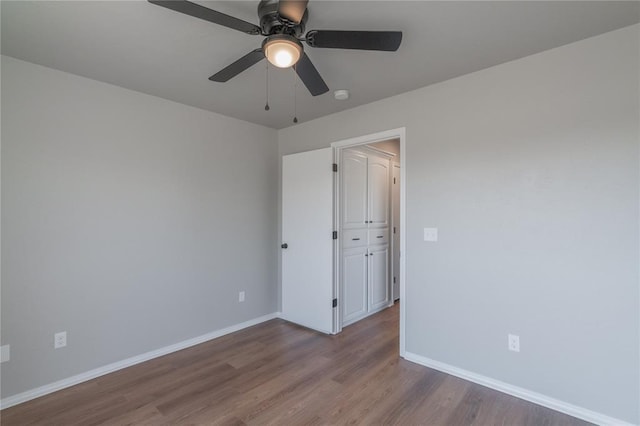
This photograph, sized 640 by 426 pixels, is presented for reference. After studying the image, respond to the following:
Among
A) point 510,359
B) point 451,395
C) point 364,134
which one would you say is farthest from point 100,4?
point 510,359

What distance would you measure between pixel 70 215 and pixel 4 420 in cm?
138

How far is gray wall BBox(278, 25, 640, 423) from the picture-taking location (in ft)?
6.19

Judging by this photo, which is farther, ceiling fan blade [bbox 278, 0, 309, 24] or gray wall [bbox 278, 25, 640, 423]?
gray wall [bbox 278, 25, 640, 423]

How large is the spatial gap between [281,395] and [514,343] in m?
1.74

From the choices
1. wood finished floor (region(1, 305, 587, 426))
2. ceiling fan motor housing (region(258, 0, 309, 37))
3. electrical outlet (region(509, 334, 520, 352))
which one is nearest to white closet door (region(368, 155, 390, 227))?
wood finished floor (region(1, 305, 587, 426))

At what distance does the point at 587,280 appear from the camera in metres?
1.98

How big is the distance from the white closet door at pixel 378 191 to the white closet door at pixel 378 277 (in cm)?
36

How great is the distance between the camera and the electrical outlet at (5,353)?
212 centimetres

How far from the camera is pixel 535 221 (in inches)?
85.4

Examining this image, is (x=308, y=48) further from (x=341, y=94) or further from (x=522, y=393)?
(x=522, y=393)

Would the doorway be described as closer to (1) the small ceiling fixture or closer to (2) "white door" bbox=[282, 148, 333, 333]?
(2) "white door" bbox=[282, 148, 333, 333]

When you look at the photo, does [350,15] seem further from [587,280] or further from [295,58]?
[587,280]

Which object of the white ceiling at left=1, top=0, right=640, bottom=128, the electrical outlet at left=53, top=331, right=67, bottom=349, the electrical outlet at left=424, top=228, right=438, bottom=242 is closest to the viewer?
the white ceiling at left=1, top=0, right=640, bottom=128

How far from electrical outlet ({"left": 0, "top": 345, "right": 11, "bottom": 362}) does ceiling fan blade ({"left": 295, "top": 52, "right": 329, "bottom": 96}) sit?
8.88 feet
